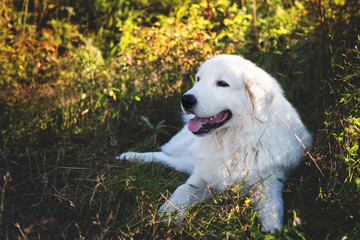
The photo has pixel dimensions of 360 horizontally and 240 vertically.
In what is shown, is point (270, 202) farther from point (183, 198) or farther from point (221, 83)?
point (221, 83)

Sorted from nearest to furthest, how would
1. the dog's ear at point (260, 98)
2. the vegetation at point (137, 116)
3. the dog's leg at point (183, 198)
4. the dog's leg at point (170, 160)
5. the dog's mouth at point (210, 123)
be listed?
the vegetation at point (137, 116) < the dog's leg at point (183, 198) < the dog's ear at point (260, 98) < the dog's mouth at point (210, 123) < the dog's leg at point (170, 160)

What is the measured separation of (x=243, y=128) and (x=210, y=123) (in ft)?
0.83

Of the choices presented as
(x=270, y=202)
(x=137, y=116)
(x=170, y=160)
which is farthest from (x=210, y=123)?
(x=137, y=116)

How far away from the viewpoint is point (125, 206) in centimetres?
217

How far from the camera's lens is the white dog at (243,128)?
221 cm

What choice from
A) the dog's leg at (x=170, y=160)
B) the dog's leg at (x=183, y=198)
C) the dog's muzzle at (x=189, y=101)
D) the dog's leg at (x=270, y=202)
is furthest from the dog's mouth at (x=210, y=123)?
the dog's leg at (x=170, y=160)

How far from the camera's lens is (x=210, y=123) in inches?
91.0

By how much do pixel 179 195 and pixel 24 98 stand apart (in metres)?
1.87

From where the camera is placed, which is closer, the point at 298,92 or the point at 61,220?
the point at 61,220

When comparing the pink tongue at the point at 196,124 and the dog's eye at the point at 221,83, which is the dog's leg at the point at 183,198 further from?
the dog's eye at the point at 221,83

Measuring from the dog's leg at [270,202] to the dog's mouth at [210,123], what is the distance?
1.79 ft

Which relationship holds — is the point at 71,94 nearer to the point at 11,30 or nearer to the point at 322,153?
the point at 11,30

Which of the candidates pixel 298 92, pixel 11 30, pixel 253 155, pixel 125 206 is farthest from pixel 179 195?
pixel 11 30

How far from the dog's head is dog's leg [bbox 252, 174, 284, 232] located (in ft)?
1.58
